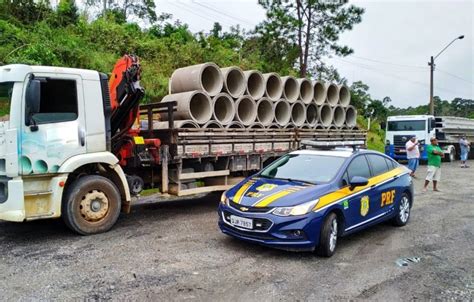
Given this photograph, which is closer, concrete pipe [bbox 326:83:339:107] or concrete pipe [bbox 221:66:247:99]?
concrete pipe [bbox 221:66:247:99]

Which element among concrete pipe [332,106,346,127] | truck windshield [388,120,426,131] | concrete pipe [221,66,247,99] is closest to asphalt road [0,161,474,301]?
concrete pipe [221,66,247,99]

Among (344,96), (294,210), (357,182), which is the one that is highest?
(344,96)

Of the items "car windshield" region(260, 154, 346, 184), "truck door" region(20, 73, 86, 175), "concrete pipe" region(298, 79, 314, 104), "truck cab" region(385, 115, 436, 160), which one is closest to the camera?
"truck door" region(20, 73, 86, 175)

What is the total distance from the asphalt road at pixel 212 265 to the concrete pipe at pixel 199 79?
2.72 m

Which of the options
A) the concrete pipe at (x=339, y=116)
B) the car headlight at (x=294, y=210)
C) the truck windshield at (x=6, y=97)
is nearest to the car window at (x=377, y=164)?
the car headlight at (x=294, y=210)

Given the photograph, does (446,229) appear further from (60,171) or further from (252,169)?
(60,171)

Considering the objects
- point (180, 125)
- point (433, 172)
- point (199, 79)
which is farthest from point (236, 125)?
point (433, 172)

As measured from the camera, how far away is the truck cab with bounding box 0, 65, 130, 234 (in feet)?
17.6

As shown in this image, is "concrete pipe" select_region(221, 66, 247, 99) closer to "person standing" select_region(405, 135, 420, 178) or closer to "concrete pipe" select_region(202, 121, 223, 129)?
"concrete pipe" select_region(202, 121, 223, 129)

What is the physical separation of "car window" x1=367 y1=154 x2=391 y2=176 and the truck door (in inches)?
173

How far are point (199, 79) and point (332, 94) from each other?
464 cm

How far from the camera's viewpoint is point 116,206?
6.31 metres

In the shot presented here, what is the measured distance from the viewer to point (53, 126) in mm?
5629

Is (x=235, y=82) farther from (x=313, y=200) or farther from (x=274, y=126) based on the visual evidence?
(x=313, y=200)
